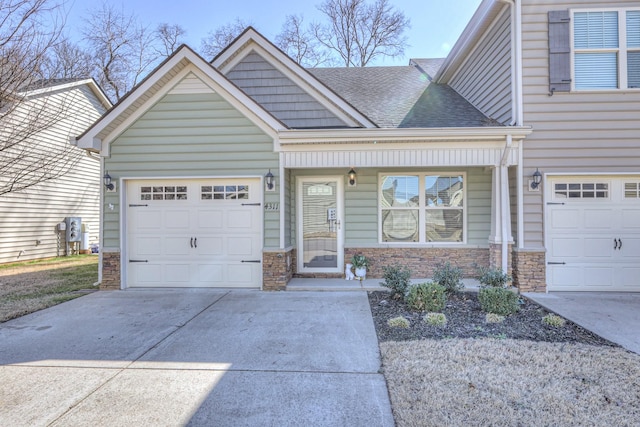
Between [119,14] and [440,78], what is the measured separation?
1496 cm

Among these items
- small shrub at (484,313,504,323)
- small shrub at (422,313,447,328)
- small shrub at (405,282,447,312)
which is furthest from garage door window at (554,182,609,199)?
small shrub at (422,313,447,328)

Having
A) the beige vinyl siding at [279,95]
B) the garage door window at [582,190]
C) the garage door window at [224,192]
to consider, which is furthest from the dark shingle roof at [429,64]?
the garage door window at [224,192]

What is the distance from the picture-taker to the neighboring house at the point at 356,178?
6395 mm

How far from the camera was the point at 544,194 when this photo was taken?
643 centimetres

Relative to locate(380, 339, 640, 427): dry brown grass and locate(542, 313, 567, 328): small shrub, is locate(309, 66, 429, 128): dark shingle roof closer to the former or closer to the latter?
locate(542, 313, 567, 328): small shrub

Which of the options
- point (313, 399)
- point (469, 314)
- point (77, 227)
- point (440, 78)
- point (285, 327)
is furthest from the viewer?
point (77, 227)

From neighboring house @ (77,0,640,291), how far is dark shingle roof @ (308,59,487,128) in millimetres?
124

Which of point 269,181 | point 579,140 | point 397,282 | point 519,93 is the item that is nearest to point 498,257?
point 397,282

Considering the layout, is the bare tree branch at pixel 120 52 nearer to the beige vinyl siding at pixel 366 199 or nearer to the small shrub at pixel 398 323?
the beige vinyl siding at pixel 366 199

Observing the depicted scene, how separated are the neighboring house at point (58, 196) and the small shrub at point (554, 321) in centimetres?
1172

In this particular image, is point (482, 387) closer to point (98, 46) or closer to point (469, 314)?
point (469, 314)

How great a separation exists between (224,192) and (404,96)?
5.56 m

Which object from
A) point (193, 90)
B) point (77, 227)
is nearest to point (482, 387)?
point (193, 90)

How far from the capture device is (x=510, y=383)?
3.01 m
